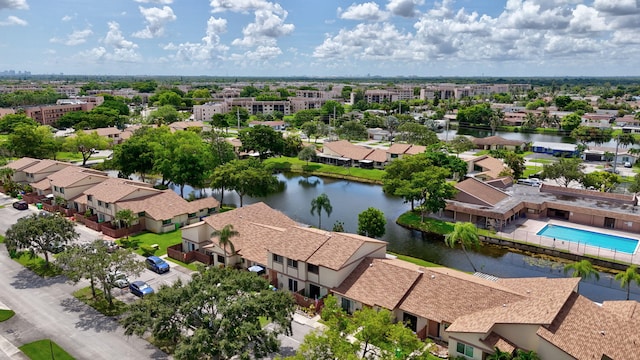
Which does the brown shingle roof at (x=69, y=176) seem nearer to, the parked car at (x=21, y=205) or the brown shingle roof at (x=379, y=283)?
the parked car at (x=21, y=205)

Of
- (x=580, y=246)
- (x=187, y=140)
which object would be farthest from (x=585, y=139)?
(x=187, y=140)

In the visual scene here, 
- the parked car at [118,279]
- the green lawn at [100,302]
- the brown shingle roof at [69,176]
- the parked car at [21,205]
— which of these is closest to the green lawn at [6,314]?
the green lawn at [100,302]

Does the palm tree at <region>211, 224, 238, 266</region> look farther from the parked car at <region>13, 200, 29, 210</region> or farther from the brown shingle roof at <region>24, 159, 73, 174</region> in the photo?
the brown shingle roof at <region>24, 159, 73, 174</region>

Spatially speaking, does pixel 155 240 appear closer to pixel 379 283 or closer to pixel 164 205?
pixel 164 205

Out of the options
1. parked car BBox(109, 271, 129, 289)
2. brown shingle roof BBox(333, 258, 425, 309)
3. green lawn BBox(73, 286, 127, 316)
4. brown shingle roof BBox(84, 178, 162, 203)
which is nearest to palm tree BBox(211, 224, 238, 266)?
parked car BBox(109, 271, 129, 289)

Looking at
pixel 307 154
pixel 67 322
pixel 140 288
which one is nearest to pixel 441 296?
pixel 140 288

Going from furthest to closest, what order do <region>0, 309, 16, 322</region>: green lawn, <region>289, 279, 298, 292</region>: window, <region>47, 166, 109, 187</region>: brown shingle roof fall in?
<region>47, 166, 109, 187</region>: brown shingle roof → <region>289, 279, 298, 292</region>: window → <region>0, 309, 16, 322</region>: green lawn
